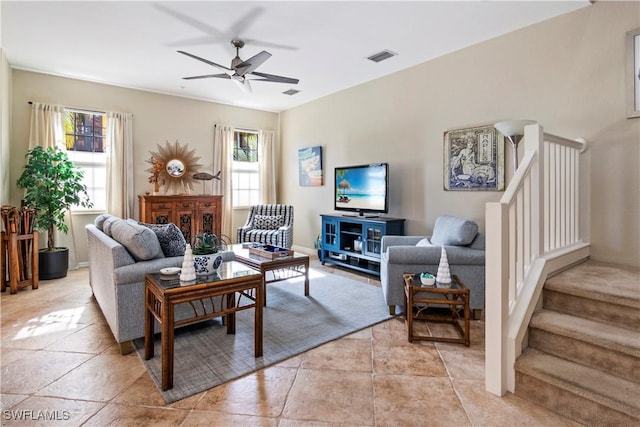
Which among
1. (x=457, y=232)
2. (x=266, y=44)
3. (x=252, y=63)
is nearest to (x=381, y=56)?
(x=266, y=44)

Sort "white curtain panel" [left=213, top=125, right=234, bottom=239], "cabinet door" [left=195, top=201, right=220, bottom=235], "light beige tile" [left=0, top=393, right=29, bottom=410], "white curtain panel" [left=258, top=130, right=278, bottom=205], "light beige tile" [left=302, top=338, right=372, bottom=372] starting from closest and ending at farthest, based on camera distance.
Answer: "light beige tile" [left=0, top=393, right=29, bottom=410]
"light beige tile" [left=302, top=338, right=372, bottom=372]
"cabinet door" [left=195, top=201, right=220, bottom=235]
"white curtain panel" [left=213, top=125, right=234, bottom=239]
"white curtain panel" [left=258, top=130, right=278, bottom=205]

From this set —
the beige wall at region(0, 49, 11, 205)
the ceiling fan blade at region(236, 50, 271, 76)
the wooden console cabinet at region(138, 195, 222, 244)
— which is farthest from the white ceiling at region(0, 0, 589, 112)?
the wooden console cabinet at region(138, 195, 222, 244)

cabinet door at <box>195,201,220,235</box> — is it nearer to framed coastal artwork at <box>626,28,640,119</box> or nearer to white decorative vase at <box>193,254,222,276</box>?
white decorative vase at <box>193,254,222,276</box>

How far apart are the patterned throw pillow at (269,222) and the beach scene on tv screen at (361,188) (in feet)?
3.62

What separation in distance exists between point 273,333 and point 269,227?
128 inches

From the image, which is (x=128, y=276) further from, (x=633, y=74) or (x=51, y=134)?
(x=633, y=74)

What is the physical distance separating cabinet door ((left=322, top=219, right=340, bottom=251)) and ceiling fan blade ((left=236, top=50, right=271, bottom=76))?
258 cm

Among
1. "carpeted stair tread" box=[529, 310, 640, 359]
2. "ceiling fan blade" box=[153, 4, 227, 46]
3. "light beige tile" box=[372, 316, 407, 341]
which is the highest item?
"ceiling fan blade" box=[153, 4, 227, 46]

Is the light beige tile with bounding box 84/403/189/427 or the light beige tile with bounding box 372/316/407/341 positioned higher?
the light beige tile with bounding box 372/316/407/341

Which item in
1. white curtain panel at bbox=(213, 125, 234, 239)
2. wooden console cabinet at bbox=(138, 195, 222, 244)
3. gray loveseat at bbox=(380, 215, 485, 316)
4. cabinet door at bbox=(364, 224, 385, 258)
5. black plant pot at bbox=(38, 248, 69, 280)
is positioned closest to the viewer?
gray loveseat at bbox=(380, 215, 485, 316)

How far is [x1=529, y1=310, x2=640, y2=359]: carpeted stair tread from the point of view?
181 cm

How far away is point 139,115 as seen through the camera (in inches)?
226

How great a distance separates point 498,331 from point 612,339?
0.57m

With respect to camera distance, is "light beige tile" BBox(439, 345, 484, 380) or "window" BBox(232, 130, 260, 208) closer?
"light beige tile" BBox(439, 345, 484, 380)
